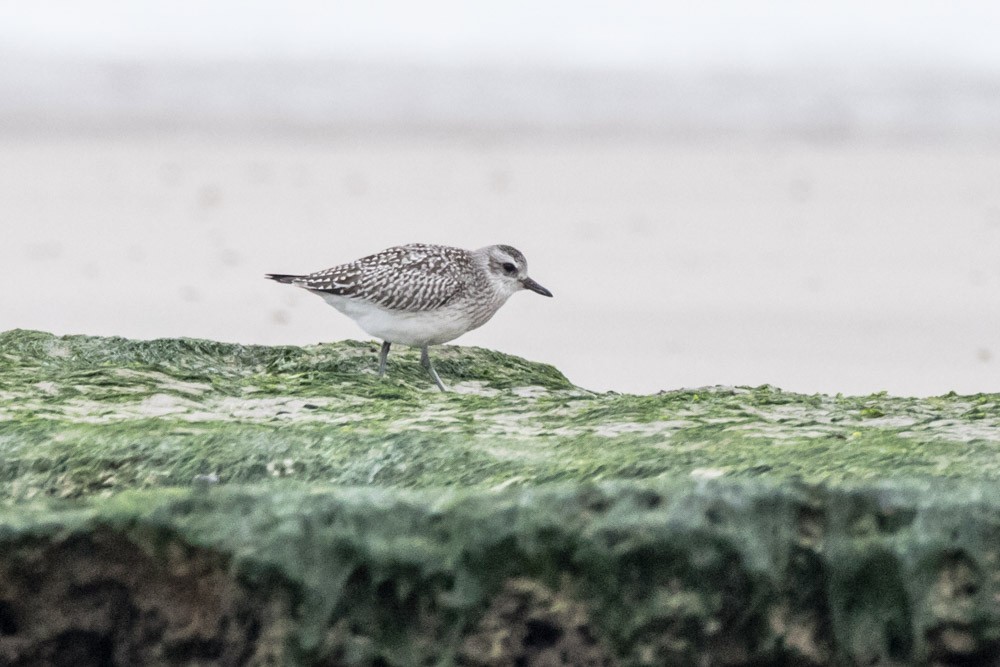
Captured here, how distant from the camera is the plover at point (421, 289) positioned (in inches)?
298

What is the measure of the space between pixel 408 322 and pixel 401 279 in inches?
14.2

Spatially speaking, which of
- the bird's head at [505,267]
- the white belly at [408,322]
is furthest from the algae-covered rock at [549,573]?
the bird's head at [505,267]

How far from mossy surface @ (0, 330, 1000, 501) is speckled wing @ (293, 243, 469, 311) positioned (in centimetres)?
153

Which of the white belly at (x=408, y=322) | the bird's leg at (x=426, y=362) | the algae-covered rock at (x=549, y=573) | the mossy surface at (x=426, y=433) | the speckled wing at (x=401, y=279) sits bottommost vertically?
the algae-covered rock at (x=549, y=573)

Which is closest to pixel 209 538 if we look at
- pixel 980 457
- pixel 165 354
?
pixel 980 457

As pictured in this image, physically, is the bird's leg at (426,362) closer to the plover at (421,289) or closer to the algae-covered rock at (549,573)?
the plover at (421,289)

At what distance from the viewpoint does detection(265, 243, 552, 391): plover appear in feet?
24.8

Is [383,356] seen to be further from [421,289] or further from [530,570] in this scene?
[530,570]

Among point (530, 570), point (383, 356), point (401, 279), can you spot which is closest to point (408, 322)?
point (383, 356)

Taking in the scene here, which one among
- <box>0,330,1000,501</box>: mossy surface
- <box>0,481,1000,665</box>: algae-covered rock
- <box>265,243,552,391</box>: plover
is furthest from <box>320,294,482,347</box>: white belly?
<box>0,481,1000,665</box>: algae-covered rock

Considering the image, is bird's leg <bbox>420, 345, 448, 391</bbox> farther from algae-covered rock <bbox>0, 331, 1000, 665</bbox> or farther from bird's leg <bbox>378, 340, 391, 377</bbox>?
algae-covered rock <bbox>0, 331, 1000, 665</bbox>

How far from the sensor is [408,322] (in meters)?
7.52

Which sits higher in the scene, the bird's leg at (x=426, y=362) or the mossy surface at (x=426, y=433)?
the bird's leg at (x=426, y=362)

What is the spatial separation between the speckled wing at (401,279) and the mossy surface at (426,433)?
153cm
